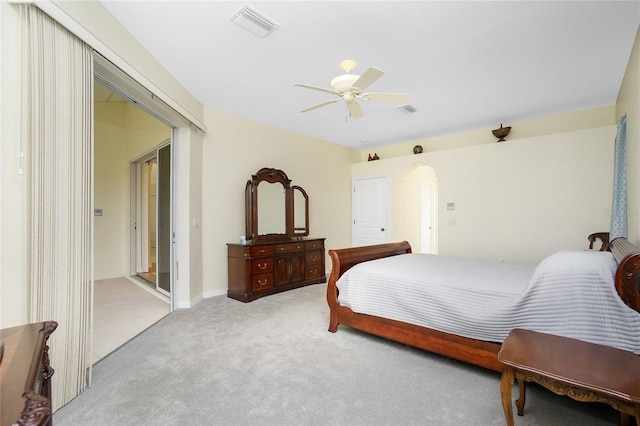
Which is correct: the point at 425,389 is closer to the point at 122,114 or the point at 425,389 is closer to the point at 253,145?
the point at 253,145

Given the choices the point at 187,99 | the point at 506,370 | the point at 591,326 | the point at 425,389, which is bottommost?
the point at 425,389

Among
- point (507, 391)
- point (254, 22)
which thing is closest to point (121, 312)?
point (254, 22)

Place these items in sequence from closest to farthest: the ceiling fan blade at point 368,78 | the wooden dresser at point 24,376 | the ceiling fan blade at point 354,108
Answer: the wooden dresser at point 24,376, the ceiling fan blade at point 368,78, the ceiling fan blade at point 354,108

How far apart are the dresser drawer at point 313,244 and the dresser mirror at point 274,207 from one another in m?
0.34

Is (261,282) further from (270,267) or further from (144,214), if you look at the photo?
(144,214)

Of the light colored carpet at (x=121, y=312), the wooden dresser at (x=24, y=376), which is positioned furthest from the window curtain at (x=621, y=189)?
the light colored carpet at (x=121, y=312)

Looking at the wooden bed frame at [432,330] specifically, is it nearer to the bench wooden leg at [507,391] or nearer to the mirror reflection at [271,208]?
the bench wooden leg at [507,391]

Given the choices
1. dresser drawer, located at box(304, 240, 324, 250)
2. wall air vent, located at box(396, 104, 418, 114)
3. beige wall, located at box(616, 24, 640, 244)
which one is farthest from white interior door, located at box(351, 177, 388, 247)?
beige wall, located at box(616, 24, 640, 244)

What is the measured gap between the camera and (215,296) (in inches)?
162

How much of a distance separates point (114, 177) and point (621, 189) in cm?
754

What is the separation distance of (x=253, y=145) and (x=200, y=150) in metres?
0.87

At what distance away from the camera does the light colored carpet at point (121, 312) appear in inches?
106

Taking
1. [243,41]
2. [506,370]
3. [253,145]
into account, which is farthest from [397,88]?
[506,370]

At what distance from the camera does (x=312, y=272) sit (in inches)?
191
